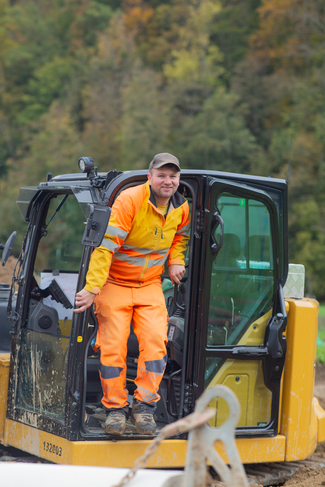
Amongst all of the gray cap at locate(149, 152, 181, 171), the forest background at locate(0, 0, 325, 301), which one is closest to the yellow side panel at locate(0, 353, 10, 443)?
the gray cap at locate(149, 152, 181, 171)

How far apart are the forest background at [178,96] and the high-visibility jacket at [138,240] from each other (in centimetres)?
2646

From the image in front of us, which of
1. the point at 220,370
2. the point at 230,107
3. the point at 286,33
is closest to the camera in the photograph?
the point at 220,370

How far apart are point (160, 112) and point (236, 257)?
3575cm

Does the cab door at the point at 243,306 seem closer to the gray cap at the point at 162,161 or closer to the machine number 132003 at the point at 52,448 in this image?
the gray cap at the point at 162,161

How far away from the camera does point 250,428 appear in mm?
4062

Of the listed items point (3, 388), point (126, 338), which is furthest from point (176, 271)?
point (3, 388)

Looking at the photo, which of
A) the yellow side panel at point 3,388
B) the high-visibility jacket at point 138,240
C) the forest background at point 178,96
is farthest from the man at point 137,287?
the forest background at point 178,96

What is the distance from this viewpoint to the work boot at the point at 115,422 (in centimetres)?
354

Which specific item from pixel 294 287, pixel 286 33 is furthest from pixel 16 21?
pixel 294 287

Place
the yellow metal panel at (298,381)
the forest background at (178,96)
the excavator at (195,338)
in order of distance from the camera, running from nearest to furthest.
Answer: the excavator at (195,338) < the yellow metal panel at (298,381) < the forest background at (178,96)

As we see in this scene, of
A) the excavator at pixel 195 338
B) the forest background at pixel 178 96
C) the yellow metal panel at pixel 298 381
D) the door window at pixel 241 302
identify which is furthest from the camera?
the forest background at pixel 178 96

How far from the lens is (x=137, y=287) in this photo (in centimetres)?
378

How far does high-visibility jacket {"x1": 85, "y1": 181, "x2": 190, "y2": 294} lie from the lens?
11.6 feet

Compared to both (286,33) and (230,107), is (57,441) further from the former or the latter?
(286,33)
